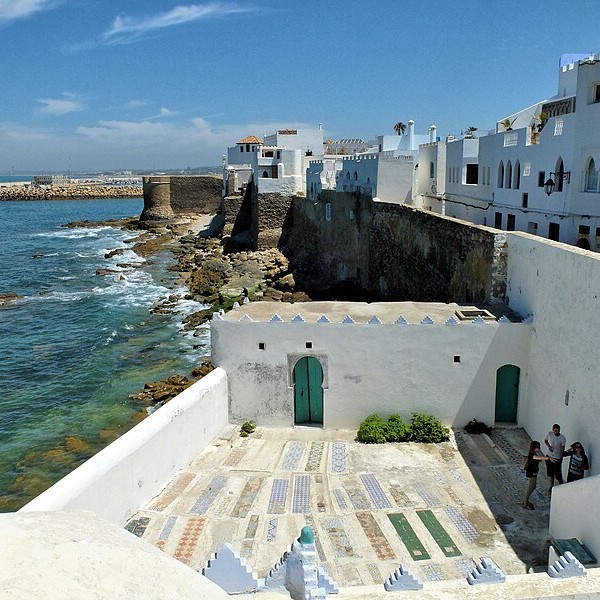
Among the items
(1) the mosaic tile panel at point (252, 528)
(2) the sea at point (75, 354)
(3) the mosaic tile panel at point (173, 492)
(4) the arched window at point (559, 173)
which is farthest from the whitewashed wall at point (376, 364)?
(2) the sea at point (75, 354)

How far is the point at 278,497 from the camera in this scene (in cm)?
891

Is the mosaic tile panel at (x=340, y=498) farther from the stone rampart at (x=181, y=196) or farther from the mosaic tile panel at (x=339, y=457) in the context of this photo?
the stone rampart at (x=181, y=196)

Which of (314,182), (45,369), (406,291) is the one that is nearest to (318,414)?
(406,291)

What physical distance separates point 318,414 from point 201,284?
2129 cm

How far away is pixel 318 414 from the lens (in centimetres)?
1135

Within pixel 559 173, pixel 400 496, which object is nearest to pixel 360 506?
pixel 400 496

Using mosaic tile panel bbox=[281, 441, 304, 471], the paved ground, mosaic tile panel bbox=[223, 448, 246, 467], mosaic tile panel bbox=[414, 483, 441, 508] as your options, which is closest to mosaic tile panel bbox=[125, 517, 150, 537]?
the paved ground

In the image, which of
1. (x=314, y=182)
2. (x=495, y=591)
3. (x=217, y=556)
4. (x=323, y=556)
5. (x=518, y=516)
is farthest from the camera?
(x=314, y=182)

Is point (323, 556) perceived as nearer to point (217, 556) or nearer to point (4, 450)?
point (217, 556)

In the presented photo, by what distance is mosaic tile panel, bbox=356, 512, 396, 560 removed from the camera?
7.51m

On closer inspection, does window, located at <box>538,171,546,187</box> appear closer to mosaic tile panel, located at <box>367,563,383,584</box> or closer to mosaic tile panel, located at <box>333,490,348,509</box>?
mosaic tile panel, located at <box>333,490,348,509</box>

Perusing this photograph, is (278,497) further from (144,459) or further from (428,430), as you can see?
(428,430)

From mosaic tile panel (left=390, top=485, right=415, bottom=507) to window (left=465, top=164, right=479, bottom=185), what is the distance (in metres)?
15.3

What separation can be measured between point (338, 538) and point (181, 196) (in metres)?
51.9
